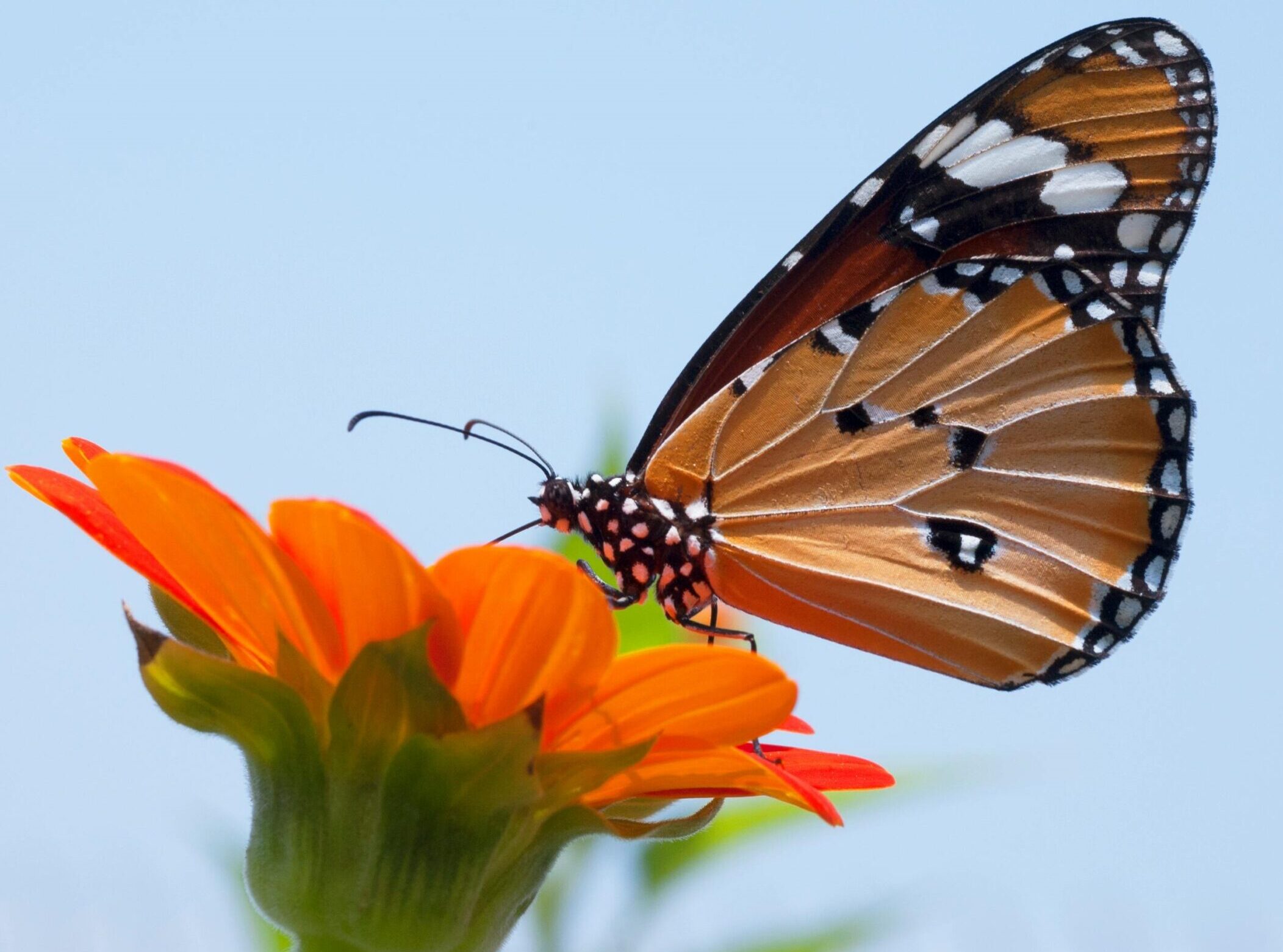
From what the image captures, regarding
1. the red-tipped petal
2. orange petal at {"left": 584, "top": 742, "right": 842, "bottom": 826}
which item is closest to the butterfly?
the red-tipped petal

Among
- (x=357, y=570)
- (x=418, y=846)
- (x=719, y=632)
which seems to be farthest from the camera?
(x=719, y=632)

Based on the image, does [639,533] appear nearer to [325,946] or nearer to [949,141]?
[949,141]

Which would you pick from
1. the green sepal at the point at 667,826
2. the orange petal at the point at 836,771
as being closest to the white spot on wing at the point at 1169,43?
the orange petal at the point at 836,771

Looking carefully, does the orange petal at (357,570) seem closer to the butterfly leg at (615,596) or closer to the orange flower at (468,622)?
the orange flower at (468,622)

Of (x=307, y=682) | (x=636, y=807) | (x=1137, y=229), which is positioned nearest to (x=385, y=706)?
(x=307, y=682)

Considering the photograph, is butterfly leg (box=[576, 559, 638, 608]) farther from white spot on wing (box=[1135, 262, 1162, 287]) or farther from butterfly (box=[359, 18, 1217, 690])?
white spot on wing (box=[1135, 262, 1162, 287])
